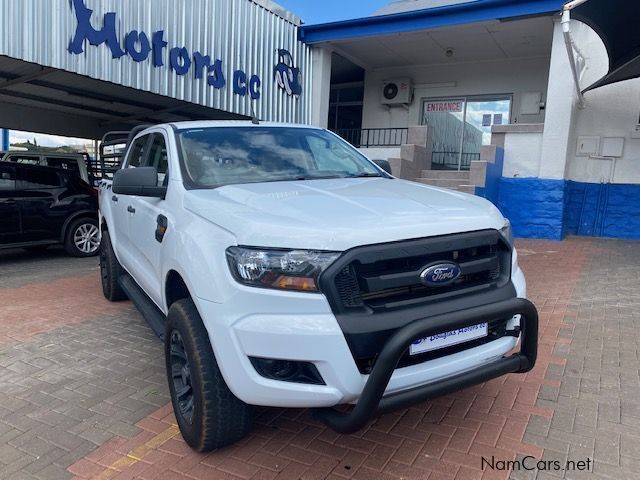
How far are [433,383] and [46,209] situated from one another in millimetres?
7579

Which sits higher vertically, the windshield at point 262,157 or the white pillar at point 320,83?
the white pillar at point 320,83

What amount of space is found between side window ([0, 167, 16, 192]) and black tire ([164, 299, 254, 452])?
6.37 meters

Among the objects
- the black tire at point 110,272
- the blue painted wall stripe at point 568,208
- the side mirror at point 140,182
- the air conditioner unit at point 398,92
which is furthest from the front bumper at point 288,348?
the air conditioner unit at point 398,92

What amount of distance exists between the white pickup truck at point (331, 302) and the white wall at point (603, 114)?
8.93m

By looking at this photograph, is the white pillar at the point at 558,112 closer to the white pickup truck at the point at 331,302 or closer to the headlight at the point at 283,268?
the white pickup truck at the point at 331,302

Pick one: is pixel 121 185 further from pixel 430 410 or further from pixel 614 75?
pixel 614 75

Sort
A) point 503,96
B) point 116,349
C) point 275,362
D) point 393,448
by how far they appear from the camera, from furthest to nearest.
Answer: point 503,96 < point 116,349 < point 393,448 < point 275,362

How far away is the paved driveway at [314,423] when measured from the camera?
8.21 feet

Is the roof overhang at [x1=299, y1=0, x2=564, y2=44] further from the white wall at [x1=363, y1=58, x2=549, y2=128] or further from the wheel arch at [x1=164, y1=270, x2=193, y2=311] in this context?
the wheel arch at [x1=164, y1=270, x2=193, y2=311]

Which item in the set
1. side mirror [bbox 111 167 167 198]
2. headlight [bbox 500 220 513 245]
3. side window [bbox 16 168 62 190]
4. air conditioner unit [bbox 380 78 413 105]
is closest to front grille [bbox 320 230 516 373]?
headlight [bbox 500 220 513 245]

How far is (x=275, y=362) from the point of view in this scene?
2.17 meters

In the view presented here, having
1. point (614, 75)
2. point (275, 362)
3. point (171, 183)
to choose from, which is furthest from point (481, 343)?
point (614, 75)

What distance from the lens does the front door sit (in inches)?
127

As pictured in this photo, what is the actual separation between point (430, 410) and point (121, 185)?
2.40 m
